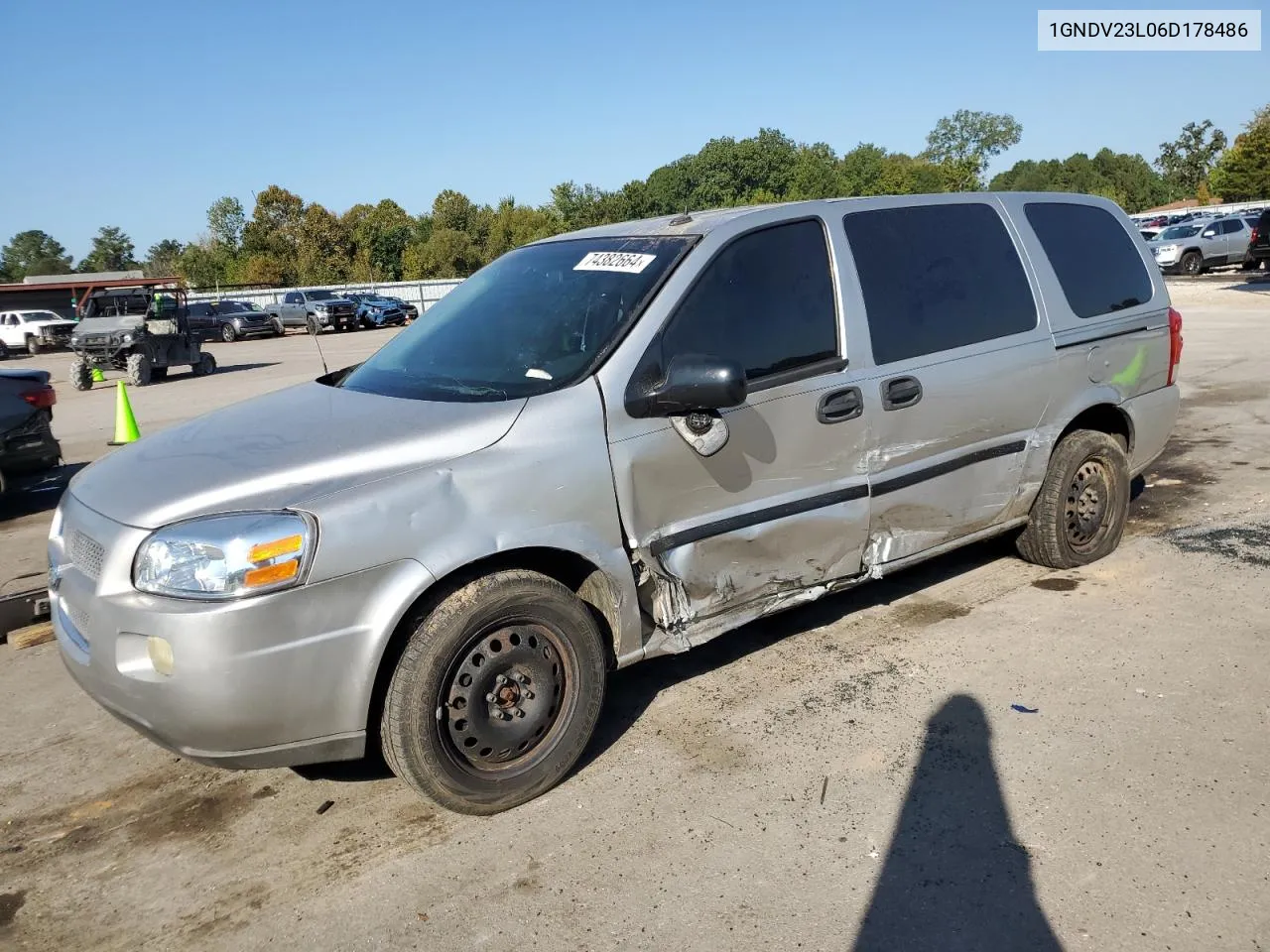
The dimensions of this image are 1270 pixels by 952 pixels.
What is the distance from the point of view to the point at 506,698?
3.23m

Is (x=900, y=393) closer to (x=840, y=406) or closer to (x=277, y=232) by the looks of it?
(x=840, y=406)

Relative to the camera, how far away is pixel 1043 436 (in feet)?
15.7

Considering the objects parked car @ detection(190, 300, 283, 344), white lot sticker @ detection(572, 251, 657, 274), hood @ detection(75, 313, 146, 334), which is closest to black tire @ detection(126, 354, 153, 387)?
hood @ detection(75, 313, 146, 334)

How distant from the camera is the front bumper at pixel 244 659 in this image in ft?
9.13

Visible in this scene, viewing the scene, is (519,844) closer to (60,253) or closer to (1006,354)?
(1006,354)

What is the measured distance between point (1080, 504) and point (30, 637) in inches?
208

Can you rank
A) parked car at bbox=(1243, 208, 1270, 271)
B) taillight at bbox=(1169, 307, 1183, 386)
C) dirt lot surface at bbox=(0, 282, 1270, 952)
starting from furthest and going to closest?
1. parked car at bbox=(1243, 208, 1270, 271)
2. taillight at bbox=(1169, 307, 1183, 386)
3. dirt lot surface at bbox=(0, 282, 1270, 952)

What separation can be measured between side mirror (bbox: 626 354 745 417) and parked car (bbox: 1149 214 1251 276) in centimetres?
3267

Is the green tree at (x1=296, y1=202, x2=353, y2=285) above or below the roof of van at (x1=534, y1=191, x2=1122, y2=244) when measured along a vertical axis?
above

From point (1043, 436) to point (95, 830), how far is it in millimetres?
4186

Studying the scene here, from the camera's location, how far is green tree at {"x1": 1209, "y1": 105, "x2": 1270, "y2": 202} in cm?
6431

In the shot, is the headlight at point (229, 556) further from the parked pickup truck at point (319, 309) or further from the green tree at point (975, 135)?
the green tree at point (975, 135)

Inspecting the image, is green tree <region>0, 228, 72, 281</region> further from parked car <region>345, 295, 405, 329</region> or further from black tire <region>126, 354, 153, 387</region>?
black tire <region>126, 354, 153, 387</region>

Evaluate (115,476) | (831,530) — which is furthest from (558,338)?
(115,476)
